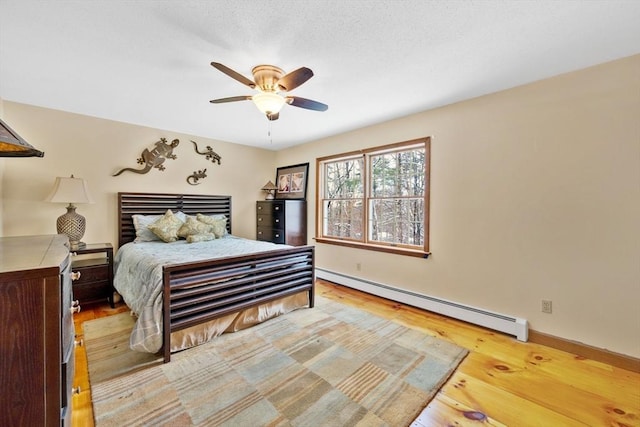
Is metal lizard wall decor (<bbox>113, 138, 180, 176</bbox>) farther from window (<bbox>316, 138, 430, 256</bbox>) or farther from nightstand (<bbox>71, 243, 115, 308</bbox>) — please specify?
window (<bbox>316, 138, 430, 256</bbox>)

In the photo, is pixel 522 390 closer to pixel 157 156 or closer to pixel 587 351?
pixel 587 351

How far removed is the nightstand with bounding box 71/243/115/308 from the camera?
3082 millimetres

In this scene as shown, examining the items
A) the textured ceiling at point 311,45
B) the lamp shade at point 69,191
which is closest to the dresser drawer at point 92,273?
the lamp shade at point 69,191

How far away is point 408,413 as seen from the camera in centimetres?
161

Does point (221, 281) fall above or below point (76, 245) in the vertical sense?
below

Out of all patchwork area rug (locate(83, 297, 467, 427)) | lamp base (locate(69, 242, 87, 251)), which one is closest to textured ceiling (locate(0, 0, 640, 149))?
lamp base (locate(69, 242, 87, 251))

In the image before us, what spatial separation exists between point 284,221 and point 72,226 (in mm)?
2716

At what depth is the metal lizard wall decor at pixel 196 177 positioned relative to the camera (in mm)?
4422

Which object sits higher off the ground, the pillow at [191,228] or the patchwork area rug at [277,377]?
the pillow at [191,228]

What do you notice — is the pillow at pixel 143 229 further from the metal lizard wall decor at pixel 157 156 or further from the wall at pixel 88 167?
the metal lizard wall decor at pixel 157 156

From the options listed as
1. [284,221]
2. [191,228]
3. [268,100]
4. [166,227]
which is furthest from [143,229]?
[268,100]

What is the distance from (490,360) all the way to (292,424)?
5.51 feet

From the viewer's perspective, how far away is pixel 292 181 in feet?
16.9

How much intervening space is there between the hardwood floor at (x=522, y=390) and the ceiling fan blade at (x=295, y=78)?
231 centimetres
